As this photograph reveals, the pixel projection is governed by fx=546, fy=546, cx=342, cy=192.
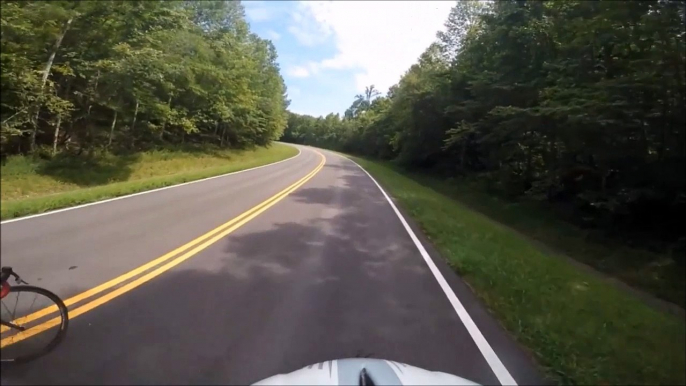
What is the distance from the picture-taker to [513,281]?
28.5ft

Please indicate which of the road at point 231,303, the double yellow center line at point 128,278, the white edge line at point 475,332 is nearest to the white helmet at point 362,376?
the road at point 231,303

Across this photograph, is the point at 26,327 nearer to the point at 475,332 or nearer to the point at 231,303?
the point at 231,303

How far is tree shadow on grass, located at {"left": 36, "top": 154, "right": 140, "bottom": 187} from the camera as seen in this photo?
13.9 feet

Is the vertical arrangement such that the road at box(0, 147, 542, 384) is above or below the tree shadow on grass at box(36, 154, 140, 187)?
below

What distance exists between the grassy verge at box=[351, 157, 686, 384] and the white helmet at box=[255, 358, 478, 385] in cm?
214

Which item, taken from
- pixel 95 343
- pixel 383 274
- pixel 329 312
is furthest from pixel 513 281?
pixel 95 343

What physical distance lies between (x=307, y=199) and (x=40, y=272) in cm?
1394

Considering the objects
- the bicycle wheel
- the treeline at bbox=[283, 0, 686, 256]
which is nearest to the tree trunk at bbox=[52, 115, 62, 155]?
the bicycle wheel

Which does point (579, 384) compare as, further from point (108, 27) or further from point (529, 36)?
point (529, 36)

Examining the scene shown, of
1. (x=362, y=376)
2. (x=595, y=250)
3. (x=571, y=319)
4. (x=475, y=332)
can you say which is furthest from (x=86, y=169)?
(x=595, y=250)

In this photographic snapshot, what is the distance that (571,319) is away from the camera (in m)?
6.79

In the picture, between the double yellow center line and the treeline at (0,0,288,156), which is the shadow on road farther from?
the treeline at (0,0,288,156)

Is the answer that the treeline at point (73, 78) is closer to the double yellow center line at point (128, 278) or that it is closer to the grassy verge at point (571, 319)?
the double yellow center line at point (128, 278)

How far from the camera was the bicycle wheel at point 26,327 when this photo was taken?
375cm
